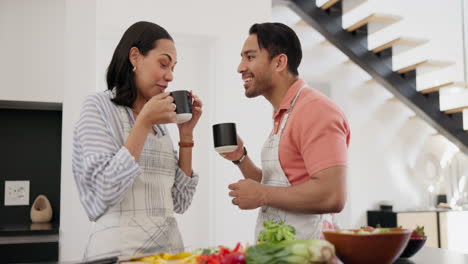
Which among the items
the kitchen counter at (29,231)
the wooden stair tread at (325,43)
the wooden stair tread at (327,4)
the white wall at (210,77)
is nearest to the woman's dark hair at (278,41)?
the kitchen counter at (29,231)

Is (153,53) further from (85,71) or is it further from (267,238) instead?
(85,71)

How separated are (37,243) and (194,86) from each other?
64.0 inches

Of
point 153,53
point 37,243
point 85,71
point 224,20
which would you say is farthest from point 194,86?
point 153,53

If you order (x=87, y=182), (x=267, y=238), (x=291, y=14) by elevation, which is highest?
(x=291, y=14)

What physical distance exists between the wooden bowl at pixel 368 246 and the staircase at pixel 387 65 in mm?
3533

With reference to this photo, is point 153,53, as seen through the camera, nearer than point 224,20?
Yes

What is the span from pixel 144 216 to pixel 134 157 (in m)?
0.21

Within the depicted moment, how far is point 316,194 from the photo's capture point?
4.73 ft

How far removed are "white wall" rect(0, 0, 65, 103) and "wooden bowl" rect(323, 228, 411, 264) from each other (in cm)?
206

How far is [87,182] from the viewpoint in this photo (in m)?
1.29

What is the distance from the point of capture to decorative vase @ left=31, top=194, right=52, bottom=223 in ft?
8.91

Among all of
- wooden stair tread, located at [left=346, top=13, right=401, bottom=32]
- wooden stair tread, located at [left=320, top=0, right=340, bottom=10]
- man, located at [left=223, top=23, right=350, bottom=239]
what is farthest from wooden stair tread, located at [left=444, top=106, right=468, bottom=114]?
man, located at [left=223, top=23, right=350, bottom=239]

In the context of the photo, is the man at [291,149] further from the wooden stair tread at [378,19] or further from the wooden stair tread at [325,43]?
the wooden stair tread at [325,43]

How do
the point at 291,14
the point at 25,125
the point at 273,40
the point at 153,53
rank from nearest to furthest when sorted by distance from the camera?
the point at 153,53 < the point at 273,40 < the point at 25,125 < the point at 291,14
